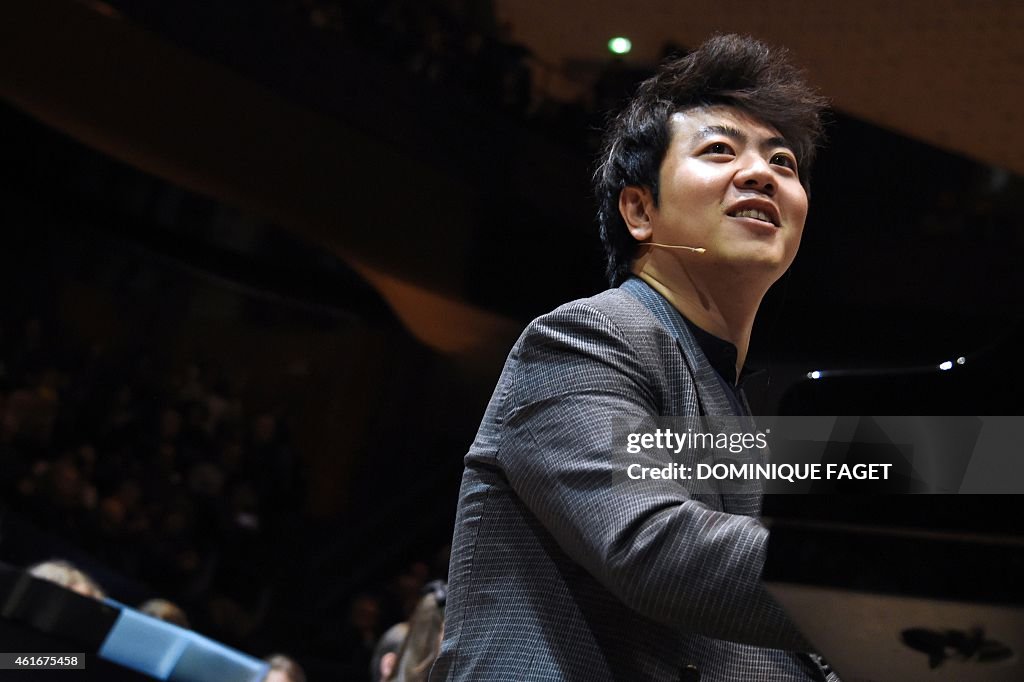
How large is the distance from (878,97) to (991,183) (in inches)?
29.0

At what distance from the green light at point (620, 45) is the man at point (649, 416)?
4486mm

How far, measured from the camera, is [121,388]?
820 centimetres

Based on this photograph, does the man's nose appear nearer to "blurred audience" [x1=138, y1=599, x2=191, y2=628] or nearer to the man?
the man

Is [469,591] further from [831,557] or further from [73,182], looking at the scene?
[73,182]

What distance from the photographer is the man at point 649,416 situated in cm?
110

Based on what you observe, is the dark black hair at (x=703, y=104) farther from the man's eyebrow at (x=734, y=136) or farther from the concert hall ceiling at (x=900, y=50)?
the concert hall ceiling at (x=900, y=50)

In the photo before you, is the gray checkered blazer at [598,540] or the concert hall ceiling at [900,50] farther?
the concert hall ceiling at [900,50]

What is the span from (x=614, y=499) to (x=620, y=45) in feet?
17.9

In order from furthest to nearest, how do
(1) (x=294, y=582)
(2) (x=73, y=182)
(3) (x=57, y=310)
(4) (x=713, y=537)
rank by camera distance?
(3) (x=57, y=310) → (2) (x=73, y=182) → (1) (x=294, y=582) → (4) (x=713, y=537)

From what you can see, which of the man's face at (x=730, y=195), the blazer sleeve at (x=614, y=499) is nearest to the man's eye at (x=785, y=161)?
the man's face at (x=730, y=195)

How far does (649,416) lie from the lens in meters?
1.30

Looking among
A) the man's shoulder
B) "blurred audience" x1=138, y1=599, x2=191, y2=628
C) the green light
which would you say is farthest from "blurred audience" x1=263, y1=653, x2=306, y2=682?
the green light

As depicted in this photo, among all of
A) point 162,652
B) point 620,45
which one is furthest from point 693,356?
point 620,45

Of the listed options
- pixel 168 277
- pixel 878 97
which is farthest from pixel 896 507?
pixel 168 277
